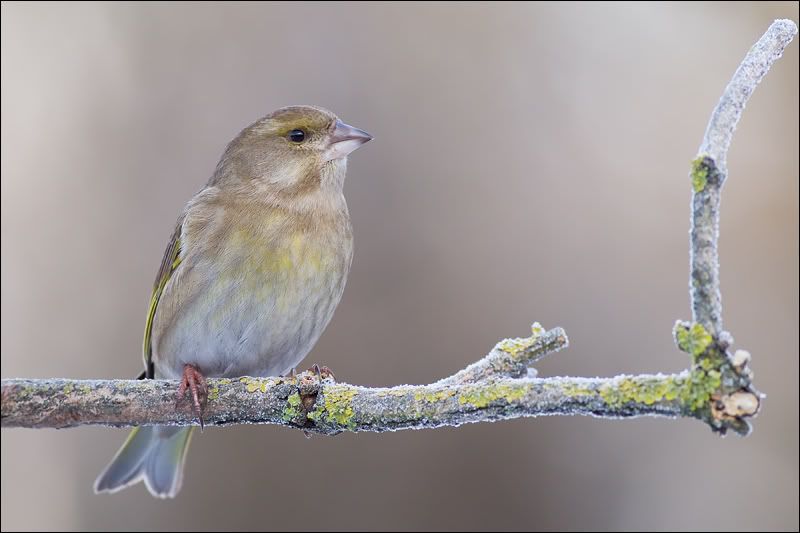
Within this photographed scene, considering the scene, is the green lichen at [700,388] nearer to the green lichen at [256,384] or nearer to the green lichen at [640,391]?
the green lichen at [640,391]

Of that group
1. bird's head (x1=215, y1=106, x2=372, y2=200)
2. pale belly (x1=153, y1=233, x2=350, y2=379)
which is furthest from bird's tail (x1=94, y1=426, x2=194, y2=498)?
bird's head (x1=215, y1=106, x2=372, y2=200)

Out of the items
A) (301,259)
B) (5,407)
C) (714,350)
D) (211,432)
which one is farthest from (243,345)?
(714,350)

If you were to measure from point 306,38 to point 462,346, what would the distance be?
10.6 feet

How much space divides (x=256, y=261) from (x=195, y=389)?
0.95m

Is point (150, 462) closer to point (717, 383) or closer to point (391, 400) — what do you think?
point (391, 400)

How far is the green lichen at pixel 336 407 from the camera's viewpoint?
3072 mm

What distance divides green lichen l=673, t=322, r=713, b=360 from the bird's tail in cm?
344

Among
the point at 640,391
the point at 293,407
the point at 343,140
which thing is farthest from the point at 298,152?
the point at 640,391

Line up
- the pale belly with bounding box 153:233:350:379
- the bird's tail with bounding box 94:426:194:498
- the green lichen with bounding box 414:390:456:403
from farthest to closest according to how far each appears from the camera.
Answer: the bird's tail with bounding box 94:426:194:498, the pale belly with bounding box 153:233:350:379, the green lichen with bounding box 414:390:456:403

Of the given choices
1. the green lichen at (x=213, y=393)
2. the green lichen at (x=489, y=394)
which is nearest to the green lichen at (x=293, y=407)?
the green lichen at (x=213, y=393)

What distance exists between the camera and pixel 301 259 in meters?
4.31

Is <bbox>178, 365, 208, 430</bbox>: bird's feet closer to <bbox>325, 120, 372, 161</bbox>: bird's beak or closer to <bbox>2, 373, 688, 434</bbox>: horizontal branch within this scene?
<bbox>2, 373, 688, 434</bbox>: horizontal branch

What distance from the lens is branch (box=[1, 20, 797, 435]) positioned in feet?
7.34

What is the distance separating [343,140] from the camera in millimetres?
4578
